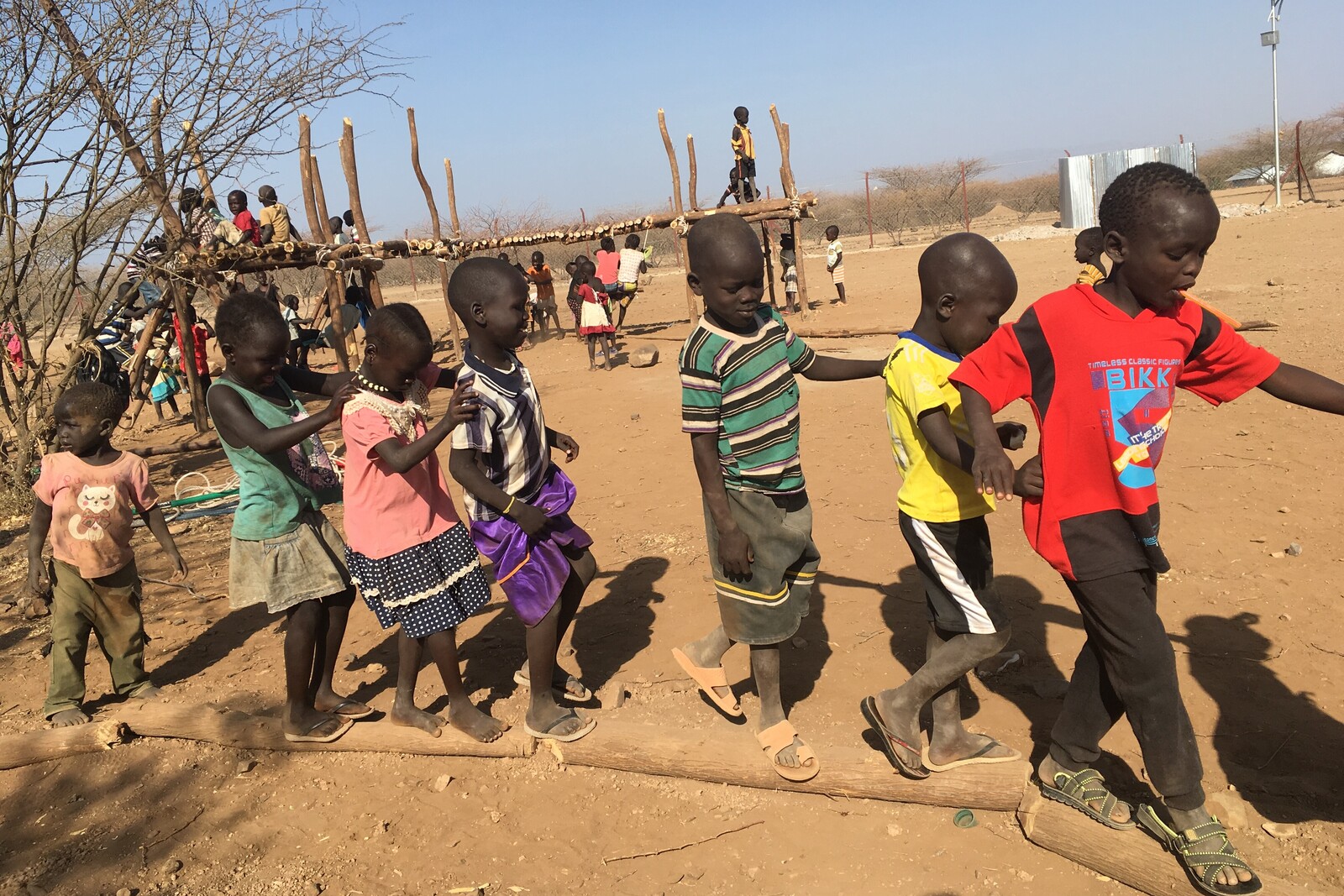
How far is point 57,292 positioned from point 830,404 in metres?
6.98

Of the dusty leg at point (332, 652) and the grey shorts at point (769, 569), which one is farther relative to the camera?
the dusty leg at point (332, 652)

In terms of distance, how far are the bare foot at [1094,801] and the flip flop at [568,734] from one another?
4.90 ft

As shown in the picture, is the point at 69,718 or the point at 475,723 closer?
the point at 475,723

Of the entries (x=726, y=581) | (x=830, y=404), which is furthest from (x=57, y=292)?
(x=726, y=581)

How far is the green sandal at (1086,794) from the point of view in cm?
244

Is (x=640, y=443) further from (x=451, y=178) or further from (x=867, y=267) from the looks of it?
(x=867, y=267)

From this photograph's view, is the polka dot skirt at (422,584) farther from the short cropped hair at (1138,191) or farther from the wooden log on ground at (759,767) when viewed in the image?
the short cropped hair at (1138,191)

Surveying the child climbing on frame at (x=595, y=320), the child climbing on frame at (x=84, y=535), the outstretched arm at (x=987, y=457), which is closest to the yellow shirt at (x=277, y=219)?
the child climbing on frame at (x=595, y=320)

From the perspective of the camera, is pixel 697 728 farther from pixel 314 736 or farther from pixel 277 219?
pixel 277 219

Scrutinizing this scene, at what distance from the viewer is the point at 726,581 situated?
9.95ft

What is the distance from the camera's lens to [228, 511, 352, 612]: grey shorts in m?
3.40

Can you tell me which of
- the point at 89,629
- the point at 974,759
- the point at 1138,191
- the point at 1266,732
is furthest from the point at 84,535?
the point at 1266,732

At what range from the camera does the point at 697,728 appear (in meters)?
3.14

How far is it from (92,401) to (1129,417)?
3940 mm
